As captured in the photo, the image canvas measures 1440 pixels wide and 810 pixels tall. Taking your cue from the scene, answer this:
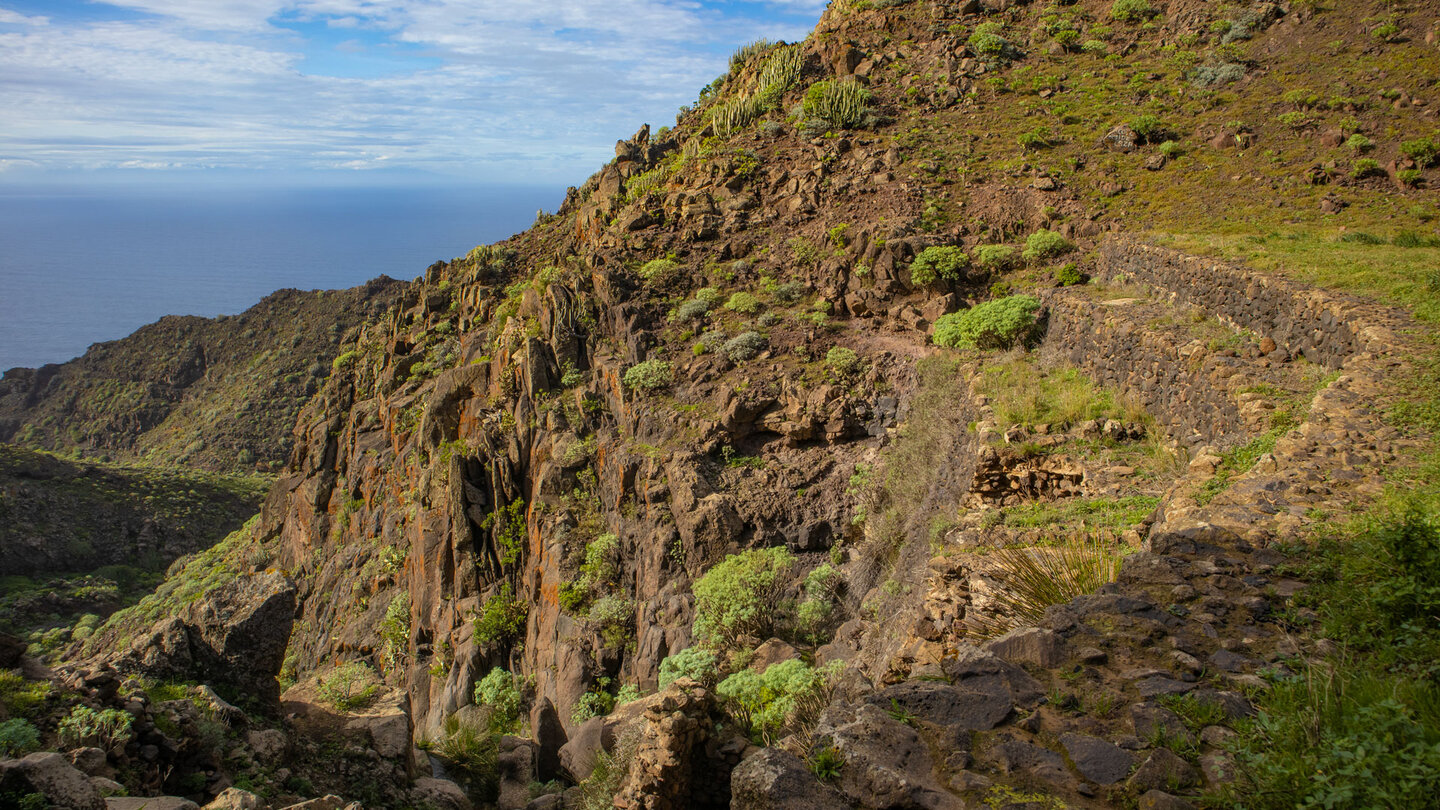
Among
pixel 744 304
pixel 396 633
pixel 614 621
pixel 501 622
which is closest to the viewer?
pixel 614 621

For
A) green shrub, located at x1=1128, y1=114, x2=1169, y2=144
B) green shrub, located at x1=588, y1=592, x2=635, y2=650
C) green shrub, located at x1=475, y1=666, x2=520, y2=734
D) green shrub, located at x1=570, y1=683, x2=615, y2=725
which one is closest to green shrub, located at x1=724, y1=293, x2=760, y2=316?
green shrub, located at x1=588, y1=592, x2=635, y2=650

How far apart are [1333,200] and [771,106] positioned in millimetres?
16209

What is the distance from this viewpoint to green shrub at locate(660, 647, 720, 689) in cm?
1139

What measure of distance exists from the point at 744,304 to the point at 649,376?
335 cm

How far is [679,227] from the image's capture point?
21.3 meters

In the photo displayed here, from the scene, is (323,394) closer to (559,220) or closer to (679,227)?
(559,220)

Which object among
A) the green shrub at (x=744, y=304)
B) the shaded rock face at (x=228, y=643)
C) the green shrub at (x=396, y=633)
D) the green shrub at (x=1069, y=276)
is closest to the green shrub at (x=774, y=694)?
the shaded rock face at (x=228, y=643)

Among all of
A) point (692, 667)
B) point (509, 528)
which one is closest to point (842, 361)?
point (692, 667)

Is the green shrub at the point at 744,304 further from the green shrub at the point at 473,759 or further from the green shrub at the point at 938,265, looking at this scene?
the green shrub at the point at 473,759

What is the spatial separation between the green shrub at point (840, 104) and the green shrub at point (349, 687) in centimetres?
2061

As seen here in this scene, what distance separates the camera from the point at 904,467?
12961 mm

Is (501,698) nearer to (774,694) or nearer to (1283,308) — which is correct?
(774,694)

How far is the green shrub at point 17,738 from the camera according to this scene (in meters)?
5.62

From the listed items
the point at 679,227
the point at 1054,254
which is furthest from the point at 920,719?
the point at 679,227
